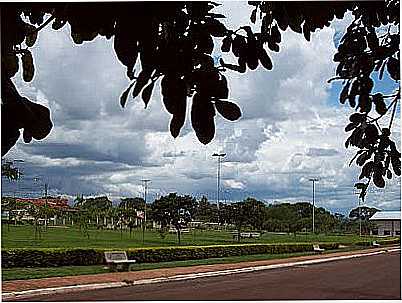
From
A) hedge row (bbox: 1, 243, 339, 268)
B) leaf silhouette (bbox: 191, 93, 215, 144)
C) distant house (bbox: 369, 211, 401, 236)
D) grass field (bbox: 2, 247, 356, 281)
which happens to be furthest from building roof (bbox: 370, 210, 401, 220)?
hedge row (bbox: 1, 243, 339, 268)

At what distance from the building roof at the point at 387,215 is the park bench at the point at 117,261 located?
6.83 meters

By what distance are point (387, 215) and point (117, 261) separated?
282 inches

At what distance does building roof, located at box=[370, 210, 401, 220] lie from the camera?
5.12 ft

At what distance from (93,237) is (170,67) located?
11.0 meters

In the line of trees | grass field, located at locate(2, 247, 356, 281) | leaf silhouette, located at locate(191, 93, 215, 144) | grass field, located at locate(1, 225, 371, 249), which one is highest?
leaf silhouette, located at locate(191, 93, 215, 144)

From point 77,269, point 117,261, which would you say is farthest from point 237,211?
point 77,269

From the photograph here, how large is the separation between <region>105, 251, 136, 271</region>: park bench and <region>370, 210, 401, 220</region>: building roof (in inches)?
269

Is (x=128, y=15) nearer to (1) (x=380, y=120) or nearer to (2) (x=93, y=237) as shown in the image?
(1) (x=380, y=120)

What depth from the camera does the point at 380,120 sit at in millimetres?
1753

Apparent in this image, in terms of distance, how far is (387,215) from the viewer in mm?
1703

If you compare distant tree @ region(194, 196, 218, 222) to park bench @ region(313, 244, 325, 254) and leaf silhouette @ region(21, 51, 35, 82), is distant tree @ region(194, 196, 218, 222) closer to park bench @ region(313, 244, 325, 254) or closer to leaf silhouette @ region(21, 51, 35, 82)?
leaf silhouette @ region(21, 51, 35, 82)

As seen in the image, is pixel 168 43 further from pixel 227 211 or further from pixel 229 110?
pixel 227 211

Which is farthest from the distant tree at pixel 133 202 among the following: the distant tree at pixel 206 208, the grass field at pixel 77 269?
the grass field at pixel 77 269

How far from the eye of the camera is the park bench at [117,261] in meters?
8.52
